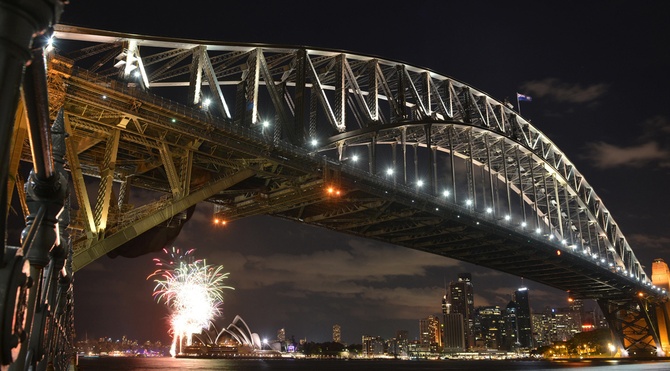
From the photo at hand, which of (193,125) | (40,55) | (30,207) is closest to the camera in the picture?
(40,55)

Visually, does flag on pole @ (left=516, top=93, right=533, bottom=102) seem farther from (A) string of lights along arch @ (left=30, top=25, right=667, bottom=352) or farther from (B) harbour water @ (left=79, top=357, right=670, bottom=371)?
(B) harbour water @ (left=79, top=357, right=670, bottom=371)

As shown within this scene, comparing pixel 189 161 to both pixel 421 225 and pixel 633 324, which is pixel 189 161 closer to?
pixel 421 225

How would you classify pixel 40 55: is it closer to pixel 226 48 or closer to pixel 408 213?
pixel 226 48

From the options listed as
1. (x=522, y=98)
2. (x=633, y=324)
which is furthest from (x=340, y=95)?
(x=633, y=324)

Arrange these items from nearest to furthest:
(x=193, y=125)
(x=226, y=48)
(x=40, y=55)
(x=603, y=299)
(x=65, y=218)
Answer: (x=40, y=55) < (x=65, y=218) < (x=193, y=125) < (x=226, y=48) < (x=603, y=299)

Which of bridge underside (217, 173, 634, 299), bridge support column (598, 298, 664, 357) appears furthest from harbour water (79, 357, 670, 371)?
bridge underside (217, 173, 634, 299)

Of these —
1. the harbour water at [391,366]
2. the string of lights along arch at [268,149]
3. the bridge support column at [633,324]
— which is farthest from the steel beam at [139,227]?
the bridge support column at [633,324]

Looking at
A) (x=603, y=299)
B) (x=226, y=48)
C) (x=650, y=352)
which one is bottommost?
(x=650, y=352)

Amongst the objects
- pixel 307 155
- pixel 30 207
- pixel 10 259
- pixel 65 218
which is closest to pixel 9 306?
pixel 10 259
